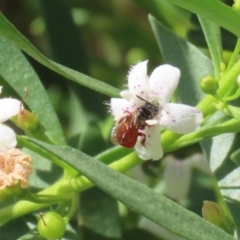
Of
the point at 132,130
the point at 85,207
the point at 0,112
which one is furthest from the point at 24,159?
the point at 85,207

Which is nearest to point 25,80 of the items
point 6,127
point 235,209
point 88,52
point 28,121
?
point 28,121

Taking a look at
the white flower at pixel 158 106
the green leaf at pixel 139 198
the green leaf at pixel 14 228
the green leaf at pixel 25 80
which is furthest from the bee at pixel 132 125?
the green leaf at pixel 14 228

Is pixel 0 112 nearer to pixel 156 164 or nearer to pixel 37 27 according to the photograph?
pixel 156 164

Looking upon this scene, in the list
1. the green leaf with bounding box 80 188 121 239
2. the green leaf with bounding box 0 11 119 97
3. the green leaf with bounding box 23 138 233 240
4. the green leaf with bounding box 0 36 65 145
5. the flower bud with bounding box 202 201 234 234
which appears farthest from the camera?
the green leaf with bounding box 80 188 121 239

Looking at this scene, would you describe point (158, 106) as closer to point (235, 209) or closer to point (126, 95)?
point (126, 95)

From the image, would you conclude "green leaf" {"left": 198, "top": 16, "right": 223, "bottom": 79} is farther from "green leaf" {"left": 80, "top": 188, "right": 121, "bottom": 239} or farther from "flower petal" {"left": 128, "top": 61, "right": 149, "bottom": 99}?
"green leaf" {"left": 80, "top": 188, "right": 121, "bottom": 239}

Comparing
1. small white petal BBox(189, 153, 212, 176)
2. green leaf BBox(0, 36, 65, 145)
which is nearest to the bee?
green leaf BBox(0, 36, 65, 145)
